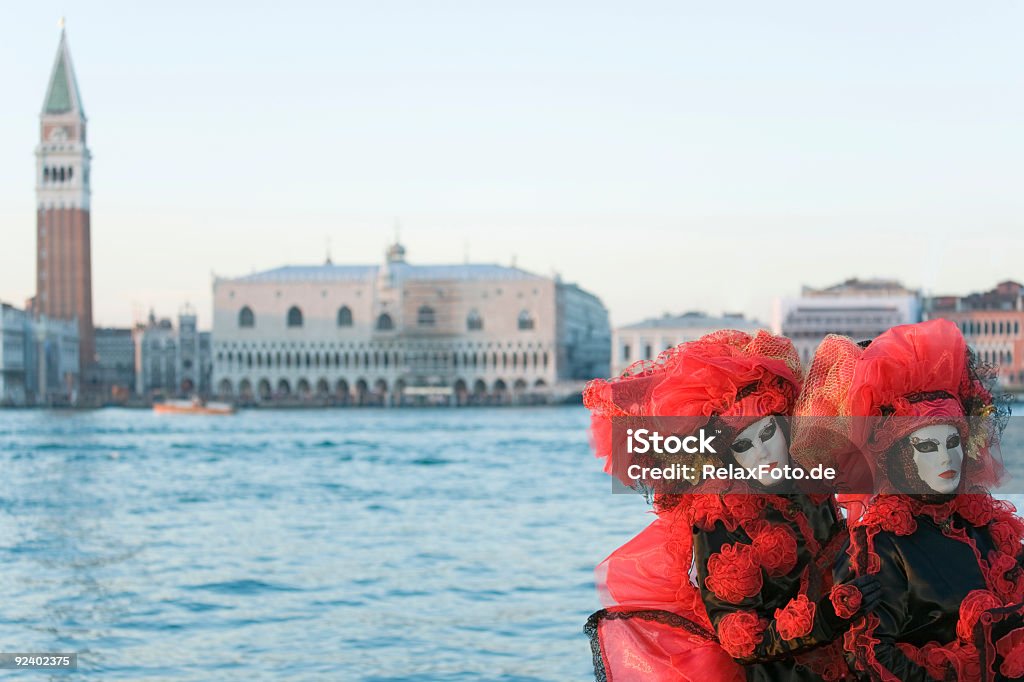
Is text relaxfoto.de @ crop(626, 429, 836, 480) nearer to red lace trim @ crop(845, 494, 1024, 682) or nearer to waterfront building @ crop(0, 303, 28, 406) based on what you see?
red lace trim @ crop(845, 494, 1024, 682)

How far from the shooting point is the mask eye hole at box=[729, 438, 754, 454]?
2613mm

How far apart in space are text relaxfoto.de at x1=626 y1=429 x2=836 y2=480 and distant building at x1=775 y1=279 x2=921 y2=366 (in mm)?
62961

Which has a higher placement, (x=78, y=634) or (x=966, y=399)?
(x=966, y=399)

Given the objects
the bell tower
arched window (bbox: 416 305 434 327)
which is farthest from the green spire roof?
arched window (bbox: 416 305 434 327)

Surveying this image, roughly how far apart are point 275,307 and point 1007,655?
225ft

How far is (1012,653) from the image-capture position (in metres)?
2.41

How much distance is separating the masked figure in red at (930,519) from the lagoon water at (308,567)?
0.63 meters

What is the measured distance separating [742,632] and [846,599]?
212 mm

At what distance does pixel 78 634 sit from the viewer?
25.6 feet

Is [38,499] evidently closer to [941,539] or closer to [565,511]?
[565,511]

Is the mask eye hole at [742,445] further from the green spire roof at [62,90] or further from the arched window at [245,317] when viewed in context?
the green spire roof at [62,90]

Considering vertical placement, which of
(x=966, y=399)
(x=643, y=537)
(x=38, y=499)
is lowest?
(x=38, y=499)

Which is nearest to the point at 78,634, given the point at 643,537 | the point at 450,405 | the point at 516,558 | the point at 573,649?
the point at 573,649

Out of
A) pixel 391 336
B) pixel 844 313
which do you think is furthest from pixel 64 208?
pixel 844 313
